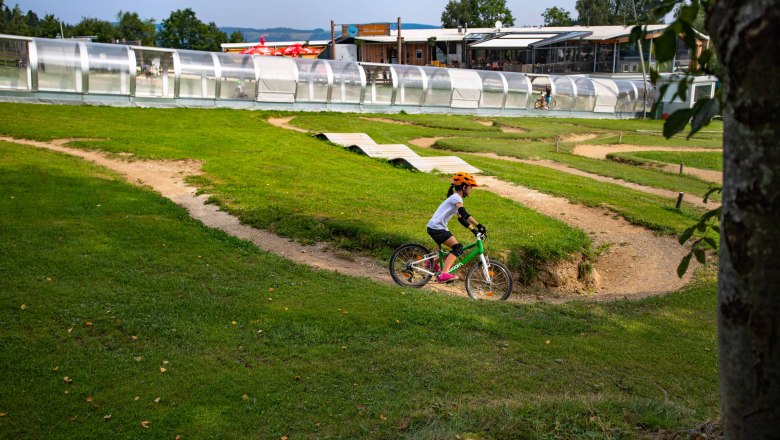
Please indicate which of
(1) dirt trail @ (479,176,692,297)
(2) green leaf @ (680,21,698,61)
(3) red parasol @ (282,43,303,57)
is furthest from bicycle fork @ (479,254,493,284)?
(3) red parasol @ (282,43,303,57)

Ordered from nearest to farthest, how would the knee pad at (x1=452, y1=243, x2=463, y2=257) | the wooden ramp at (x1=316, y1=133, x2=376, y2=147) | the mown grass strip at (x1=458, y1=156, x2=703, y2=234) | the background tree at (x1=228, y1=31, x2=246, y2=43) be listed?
the knee pad at (x1=452, y1=243, x2=463, y2=257), the mown grass strip at (x1=458, y1=156, x2=703, y2=234), the wooden ramp at (x1=316, y1=133, x2=376, y2=147), the background tree at (x1=228, y1=31, x2=246, y2=43)

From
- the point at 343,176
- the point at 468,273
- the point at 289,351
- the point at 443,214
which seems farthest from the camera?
the point at 343,176

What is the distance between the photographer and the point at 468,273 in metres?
11.9

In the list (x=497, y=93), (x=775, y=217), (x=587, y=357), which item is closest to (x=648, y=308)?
(x=587, y=357)

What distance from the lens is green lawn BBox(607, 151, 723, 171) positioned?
29577 mm

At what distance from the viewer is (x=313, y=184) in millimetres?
19016

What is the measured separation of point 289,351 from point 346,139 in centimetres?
1986

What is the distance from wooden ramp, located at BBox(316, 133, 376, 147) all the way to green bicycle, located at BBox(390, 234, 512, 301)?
15.0 metres

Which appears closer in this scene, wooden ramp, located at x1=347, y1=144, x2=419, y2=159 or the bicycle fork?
the bicycle fork

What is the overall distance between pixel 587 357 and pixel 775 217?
6565 millimetres

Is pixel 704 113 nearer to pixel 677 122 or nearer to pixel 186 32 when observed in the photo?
pixel 677 122

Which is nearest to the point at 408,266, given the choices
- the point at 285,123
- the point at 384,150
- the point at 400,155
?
the point at 400,155

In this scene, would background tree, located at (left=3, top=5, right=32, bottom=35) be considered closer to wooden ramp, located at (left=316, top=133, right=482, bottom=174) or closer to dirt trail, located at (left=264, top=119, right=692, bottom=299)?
wooden ramp, located at (left=316, top=133, right=482, bottom=174)

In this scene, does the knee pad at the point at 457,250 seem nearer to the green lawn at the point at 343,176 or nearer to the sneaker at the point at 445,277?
the sneaker at the point at 445,277
